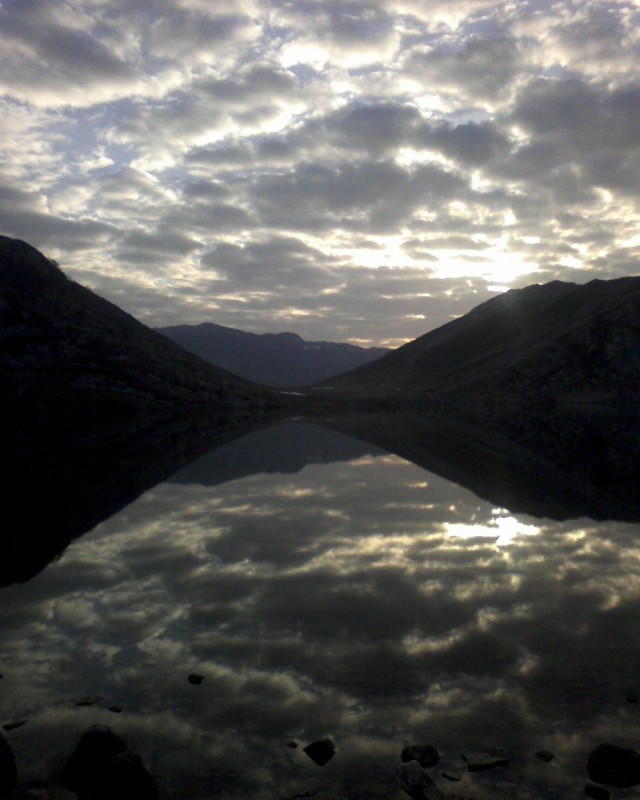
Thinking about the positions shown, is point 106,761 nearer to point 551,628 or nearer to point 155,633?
point 155,633

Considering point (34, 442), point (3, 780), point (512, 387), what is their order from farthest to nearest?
point (512, 387) < point (34, 442) < point (3, 780)

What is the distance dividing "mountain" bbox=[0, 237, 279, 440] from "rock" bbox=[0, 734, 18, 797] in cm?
7325

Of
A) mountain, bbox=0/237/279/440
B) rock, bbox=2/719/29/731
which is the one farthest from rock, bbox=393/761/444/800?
mountain, bbox=0/237/279/440

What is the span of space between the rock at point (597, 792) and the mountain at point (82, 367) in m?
76.6

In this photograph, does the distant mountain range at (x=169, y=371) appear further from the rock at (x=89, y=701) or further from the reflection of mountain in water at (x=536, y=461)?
the rock at (x=89, y=701)

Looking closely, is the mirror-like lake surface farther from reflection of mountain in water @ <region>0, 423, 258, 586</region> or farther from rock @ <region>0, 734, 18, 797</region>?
reflection of mountain in water @ <region>0, 423, 258, 586</region>

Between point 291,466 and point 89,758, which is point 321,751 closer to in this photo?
point 89,758

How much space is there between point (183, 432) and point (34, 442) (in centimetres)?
1604

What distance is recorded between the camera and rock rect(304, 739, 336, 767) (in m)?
10.7

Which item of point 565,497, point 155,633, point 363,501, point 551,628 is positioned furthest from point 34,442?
point 551,628

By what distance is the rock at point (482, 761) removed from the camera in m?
10.4

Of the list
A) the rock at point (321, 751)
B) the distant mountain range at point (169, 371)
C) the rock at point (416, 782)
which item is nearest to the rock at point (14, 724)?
the rock at point (321, 751)

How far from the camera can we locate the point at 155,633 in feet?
52.9

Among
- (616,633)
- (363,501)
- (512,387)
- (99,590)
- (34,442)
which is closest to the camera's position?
(616,633)
